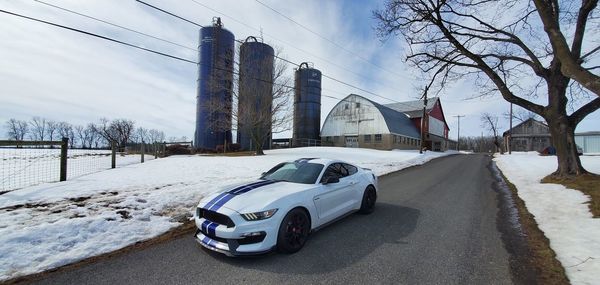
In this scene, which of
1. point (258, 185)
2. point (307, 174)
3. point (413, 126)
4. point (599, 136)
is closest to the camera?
point (258, 185)

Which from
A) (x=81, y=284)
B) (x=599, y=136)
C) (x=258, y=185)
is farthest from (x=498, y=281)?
(x=599, y=136)

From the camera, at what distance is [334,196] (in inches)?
209

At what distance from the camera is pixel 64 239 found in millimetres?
4379

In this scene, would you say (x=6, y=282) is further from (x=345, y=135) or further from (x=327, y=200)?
(x=345, y=135)

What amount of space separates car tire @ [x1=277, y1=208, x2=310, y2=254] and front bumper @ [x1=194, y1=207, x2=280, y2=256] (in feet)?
0.39

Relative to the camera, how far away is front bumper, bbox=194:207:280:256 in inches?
150

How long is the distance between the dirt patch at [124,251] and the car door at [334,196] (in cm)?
234

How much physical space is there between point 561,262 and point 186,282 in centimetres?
477

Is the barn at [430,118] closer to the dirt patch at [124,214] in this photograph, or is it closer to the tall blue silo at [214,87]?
the tall blue silo at [214,87]

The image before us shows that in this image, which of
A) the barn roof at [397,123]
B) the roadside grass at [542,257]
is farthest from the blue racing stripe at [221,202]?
the barn roof at [397,123]

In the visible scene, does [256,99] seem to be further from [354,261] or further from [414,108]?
[414,108]

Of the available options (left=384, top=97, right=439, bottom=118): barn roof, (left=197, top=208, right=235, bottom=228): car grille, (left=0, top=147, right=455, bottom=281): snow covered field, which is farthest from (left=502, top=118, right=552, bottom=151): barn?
(left=197, top=208, right=235, bottom=228): car grille

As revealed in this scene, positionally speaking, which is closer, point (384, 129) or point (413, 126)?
point (384, 129)

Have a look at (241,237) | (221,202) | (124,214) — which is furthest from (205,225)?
(124,214)
